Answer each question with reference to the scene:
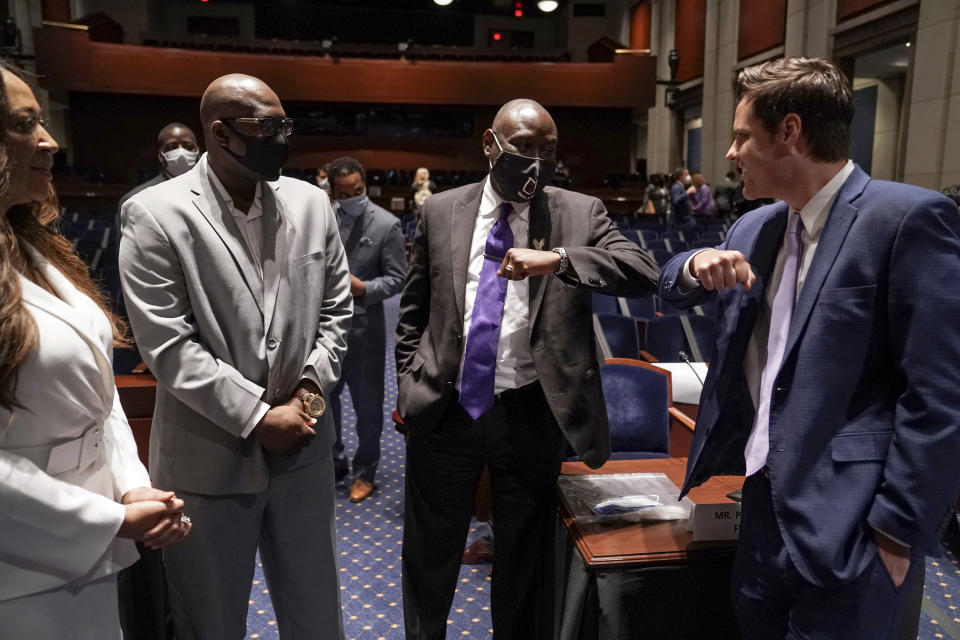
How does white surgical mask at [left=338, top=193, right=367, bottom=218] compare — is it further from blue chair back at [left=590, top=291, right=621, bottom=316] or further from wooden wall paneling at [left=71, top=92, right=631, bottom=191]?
wooden wall paneling at [left=71, top=92, right=631, bottom=191]

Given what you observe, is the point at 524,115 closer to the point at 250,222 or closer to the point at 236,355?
the point at 250,222

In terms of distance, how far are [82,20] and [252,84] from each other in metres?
16.4

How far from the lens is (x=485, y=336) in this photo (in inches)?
75.2

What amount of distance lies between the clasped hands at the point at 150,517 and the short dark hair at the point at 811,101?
1.33 meters

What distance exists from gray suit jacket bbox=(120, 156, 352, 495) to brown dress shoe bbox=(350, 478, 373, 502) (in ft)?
5.88

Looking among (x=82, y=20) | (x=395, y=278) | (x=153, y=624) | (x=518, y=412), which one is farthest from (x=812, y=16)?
(x=82, y=20)

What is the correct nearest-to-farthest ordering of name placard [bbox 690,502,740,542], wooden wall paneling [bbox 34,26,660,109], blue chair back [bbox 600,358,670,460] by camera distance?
name placard [bbox 690,502,740,542] → blue chair back [bbox 600,358,670,460] → wooden wall paneling [bbox 34,26,660,109]

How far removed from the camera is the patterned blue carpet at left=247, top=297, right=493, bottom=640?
248 cm

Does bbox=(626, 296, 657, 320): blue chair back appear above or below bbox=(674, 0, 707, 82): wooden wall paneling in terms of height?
below

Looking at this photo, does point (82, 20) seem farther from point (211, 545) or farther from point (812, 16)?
point (211, 545)

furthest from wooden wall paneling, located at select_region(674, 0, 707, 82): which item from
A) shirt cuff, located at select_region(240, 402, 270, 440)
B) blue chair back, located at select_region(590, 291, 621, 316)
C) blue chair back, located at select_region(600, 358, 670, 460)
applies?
shirt cuff, located at select_region(240, 402, 270, 440)

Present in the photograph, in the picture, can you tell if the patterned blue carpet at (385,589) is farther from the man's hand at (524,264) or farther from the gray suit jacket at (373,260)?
the man's hand at (524,264)

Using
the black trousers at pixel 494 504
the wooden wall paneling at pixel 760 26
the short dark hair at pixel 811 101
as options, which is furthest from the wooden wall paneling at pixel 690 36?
the short dark hair at pixel 811 101

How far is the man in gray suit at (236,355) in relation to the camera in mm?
1546
